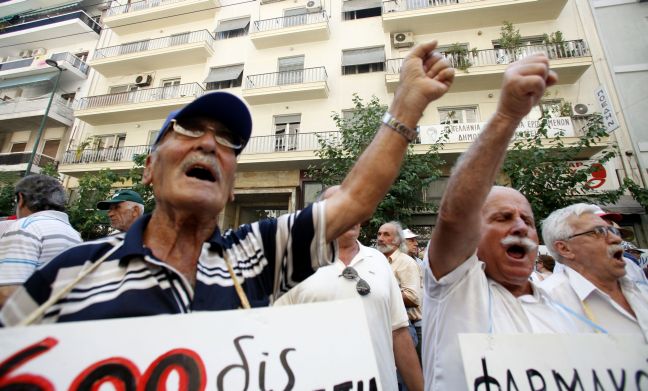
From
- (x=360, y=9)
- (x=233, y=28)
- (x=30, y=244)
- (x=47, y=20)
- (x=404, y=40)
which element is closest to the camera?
(x=30, y=244)

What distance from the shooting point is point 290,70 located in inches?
553

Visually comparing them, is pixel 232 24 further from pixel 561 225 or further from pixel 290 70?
pixel 561 225

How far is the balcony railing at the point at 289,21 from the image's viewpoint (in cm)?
1425

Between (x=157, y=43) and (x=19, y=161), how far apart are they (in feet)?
30.8

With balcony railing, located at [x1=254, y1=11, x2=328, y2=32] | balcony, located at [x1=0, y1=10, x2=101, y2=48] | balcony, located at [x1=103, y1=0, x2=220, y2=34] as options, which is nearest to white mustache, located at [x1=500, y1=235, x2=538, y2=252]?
balcony railing, located at [x1=254, y1=11, x2=328, y2=32]

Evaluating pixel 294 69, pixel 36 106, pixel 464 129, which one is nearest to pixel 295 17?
pixel 294 69

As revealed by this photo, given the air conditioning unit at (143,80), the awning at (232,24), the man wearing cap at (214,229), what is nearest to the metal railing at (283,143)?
the awning at (232,24)

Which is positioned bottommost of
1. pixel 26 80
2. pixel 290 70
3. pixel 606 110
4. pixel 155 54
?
pixel 606 110

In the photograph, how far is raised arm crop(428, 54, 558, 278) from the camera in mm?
1243

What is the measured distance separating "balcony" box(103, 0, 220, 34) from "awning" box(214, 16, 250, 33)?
108 cm

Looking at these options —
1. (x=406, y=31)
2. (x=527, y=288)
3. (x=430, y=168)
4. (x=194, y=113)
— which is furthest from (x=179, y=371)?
(x=406, y=31)

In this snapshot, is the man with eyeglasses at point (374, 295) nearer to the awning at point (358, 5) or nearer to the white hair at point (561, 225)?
the white hair at point (561, 225)

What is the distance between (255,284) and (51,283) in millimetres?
615

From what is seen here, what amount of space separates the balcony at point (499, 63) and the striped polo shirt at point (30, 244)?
441 inches
